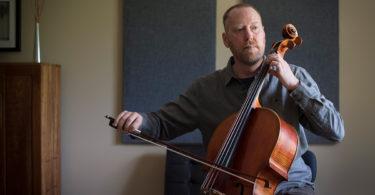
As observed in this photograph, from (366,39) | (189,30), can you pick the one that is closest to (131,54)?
(189,30)

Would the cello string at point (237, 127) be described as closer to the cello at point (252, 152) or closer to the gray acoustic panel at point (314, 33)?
the cello at point (252, 152)

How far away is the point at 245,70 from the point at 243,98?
11 cm

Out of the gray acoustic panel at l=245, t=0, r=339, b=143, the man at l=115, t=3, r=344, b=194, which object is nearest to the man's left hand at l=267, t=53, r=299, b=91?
the man at l=115, t=3, r=344, b=194

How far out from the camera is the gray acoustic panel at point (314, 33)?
274 cm

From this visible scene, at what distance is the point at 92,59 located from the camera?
116 inches

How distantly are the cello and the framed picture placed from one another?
1903 mm

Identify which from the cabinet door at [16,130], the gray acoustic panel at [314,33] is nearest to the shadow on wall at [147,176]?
the cabinet door at [16,130]

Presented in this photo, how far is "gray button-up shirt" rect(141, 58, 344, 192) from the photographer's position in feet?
4.63

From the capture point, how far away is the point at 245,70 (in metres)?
1.66

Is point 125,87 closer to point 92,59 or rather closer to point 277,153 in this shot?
point 92,59

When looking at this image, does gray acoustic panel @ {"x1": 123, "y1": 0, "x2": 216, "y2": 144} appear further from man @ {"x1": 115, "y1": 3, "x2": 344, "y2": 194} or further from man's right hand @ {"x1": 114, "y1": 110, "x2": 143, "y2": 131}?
man's right hand @ {"x1": 114, "y1": 110, "x2": 143, "y2": 131}

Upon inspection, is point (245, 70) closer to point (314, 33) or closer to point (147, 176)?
A: point (314, 33)

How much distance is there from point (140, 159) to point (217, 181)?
1.65 meters

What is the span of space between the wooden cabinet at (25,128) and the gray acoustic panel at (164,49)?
545 mm
